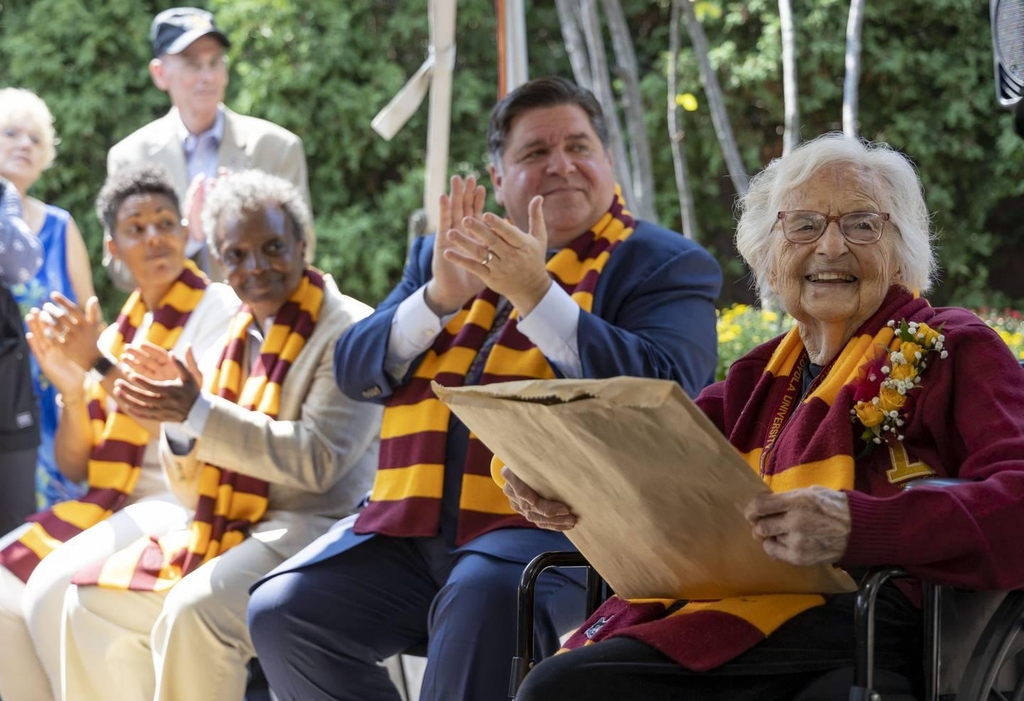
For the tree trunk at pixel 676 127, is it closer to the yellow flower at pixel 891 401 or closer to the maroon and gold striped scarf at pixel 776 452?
the maroon and gold striped scarf at pixel 776 452

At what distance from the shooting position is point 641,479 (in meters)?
1.97

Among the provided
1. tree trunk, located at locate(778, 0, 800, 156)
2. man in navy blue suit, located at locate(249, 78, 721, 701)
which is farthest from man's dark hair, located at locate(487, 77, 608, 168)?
tree trunk, located at locate(778, 0, 800, 156)

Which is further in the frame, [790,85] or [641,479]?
[790,85]

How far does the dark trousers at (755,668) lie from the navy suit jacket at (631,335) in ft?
2.62

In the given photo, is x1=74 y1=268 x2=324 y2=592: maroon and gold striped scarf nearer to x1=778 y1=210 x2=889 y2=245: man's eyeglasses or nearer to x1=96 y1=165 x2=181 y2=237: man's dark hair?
x1=96 y1=165 x2=181 y2=237: man's dark hair

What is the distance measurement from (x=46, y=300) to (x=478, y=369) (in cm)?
256

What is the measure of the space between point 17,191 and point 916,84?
21.6 ft

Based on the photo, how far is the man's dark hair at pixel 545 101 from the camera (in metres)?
3.35

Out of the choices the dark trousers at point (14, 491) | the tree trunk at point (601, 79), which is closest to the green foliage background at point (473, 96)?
the tree trunk at point (601, 79)

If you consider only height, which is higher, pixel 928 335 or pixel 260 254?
pixel 260 254

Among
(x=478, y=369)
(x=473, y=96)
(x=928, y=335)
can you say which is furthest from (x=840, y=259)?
(x=473, y=96)

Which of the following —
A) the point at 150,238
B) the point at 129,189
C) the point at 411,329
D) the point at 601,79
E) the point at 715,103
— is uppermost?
the point at 601,79

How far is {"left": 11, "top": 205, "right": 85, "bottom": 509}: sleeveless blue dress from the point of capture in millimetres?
4730

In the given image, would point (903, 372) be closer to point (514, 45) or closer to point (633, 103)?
point (514, 45)
